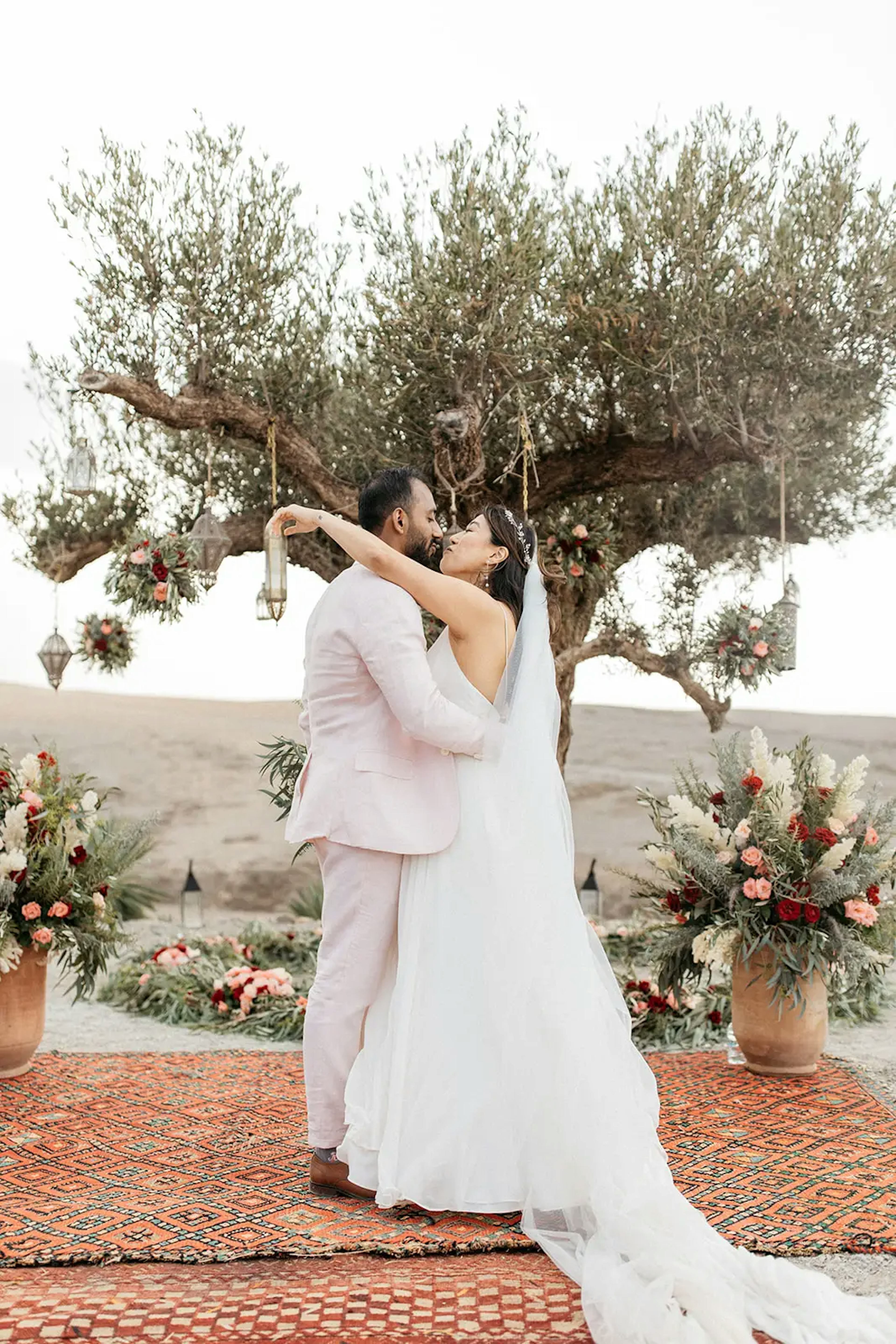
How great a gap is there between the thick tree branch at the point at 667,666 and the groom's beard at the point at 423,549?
5.46 meters

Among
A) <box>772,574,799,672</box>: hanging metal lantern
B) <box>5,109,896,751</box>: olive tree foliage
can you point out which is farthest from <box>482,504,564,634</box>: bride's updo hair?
<box>772,574,799,672</box>: hanging metal lantern

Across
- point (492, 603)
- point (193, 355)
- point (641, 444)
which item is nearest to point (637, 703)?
point (641, 444)

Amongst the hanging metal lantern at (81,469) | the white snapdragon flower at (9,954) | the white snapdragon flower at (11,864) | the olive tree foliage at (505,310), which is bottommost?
the white snapdragon flower at (9,954)

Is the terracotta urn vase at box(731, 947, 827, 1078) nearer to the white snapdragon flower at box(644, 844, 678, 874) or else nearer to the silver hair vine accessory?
the white snapdragon flower at box(644, 844, 678, 874)

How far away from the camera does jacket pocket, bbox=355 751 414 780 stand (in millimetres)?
3846

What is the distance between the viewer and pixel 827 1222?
3541mm

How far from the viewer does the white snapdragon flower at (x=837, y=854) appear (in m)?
5.20

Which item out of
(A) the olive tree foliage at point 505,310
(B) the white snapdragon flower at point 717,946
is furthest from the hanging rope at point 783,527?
(B) the white snapdragon flower at point 717,946

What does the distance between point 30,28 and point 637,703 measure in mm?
15021

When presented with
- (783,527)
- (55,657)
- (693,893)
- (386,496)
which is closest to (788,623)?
(783,527)

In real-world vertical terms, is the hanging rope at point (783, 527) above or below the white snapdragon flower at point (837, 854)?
above

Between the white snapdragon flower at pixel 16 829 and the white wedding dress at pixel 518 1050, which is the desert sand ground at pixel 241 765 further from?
the white wedding dress at pixel 518 1050

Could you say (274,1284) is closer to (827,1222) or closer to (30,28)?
(827,1222)

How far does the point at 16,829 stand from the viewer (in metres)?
5.42
